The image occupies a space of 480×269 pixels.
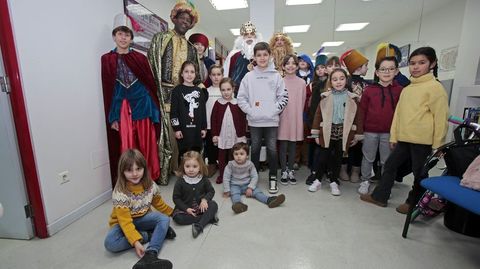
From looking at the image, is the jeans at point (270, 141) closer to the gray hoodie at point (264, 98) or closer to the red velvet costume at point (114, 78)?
the gray hoodie at point (264, 98)

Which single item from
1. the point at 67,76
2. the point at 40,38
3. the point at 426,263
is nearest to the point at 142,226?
the point at 67,76

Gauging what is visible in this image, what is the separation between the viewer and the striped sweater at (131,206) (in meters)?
1.33

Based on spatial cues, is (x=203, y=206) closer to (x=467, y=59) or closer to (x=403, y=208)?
(x=403, y=208)

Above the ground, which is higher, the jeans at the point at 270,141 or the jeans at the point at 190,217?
the jeans at the point at 270,141

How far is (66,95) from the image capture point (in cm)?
168

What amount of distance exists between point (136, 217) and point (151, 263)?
1.06ft

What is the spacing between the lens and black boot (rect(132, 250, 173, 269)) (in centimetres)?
121

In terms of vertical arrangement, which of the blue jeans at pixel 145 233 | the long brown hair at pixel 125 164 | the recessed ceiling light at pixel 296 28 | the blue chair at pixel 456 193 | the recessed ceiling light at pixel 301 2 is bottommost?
the blue jeans at pixel 145 233

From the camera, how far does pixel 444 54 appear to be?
161 inches

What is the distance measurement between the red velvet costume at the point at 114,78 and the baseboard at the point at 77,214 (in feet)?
0.58

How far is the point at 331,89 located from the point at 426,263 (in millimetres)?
1486

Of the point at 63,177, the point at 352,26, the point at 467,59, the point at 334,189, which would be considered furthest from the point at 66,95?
the point at 352,26

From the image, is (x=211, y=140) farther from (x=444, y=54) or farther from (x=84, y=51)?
(x=444, y=54)

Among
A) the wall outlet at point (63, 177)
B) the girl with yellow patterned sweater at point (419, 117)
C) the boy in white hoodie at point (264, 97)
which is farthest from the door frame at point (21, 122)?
the girl with yellow patterned sweater at point (419, 117)
